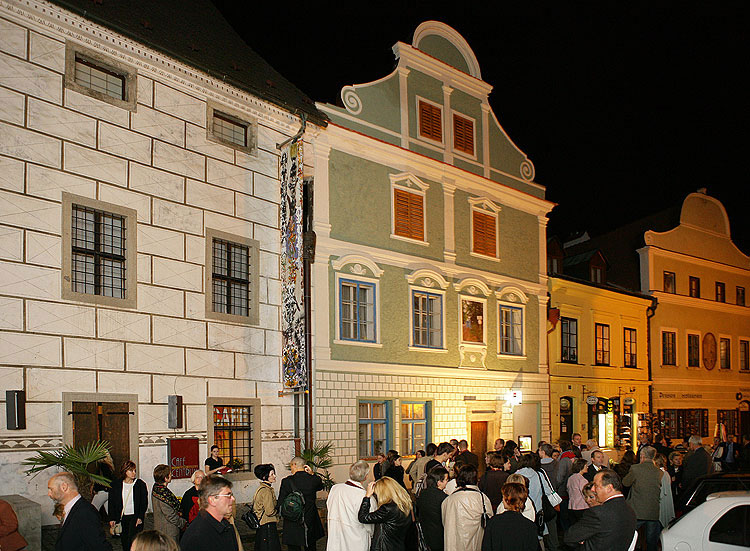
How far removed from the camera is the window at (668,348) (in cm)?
3572

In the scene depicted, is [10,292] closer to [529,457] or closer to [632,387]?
[529,457]

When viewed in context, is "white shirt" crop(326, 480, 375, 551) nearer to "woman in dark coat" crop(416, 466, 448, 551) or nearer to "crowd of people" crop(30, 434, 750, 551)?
"crowd of people" crop(30, 434, 750, 551)

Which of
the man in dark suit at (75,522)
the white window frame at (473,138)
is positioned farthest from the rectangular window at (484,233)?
the man in dark suit at (75,522)

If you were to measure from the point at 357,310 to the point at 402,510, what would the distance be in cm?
Result: 1271

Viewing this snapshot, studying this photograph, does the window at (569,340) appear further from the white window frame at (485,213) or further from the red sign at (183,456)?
the red sign at (183,456)

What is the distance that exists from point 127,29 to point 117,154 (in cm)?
262

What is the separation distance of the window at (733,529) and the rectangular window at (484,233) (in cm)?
1709

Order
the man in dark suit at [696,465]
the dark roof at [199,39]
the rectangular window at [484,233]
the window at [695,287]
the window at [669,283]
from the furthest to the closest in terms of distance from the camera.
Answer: the window at [695,287], the window at [669,283], the rectangular window at [484,233], the dark roof at [199,39], the man in dark suit at [696,465]

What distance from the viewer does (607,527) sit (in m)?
7.82

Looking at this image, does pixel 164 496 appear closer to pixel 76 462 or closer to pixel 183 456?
pixel 76 462

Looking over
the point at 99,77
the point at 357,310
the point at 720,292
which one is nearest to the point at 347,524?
the point at 99,77

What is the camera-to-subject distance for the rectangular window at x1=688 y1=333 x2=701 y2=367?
121 feet

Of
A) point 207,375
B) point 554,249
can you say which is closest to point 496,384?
point 554,249

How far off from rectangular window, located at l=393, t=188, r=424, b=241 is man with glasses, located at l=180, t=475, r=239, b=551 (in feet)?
54.6
